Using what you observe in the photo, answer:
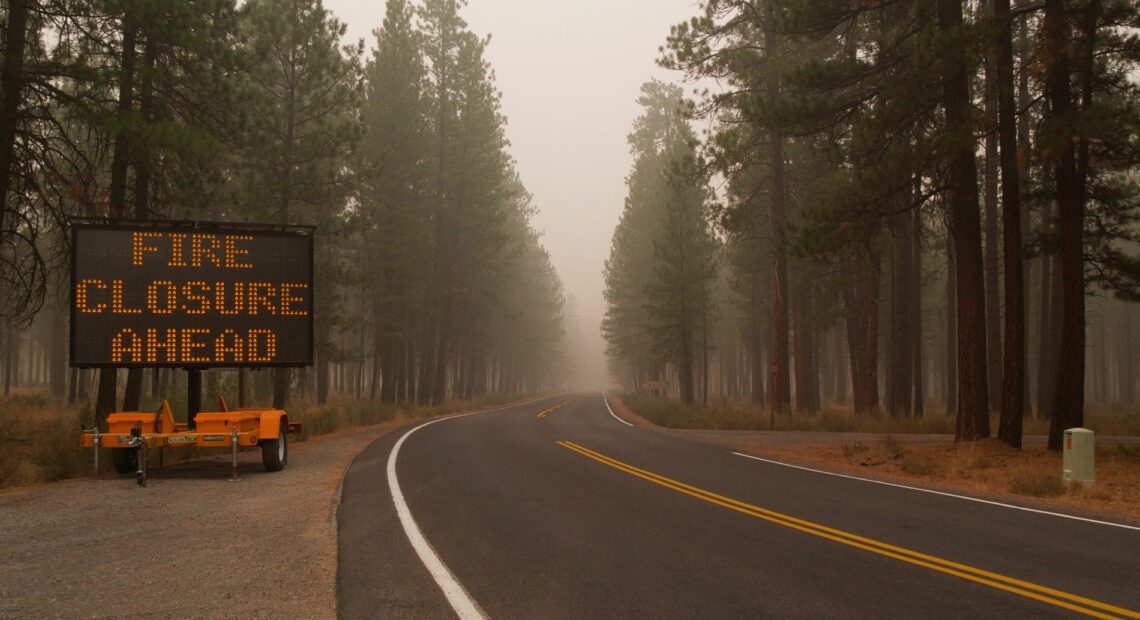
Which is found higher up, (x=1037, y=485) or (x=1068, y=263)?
(x=1068, y=263)

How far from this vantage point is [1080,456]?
1159 centimetres

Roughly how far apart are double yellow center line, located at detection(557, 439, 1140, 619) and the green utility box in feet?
20.4

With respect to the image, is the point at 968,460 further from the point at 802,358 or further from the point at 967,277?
the point at 802,358

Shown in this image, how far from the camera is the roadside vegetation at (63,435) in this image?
1223 centimetres

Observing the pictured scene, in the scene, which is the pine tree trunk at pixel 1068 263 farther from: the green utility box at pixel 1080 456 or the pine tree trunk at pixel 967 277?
the green utility box at pixel 1080 456

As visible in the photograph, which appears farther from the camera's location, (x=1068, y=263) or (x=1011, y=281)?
(x=1011, y=281)

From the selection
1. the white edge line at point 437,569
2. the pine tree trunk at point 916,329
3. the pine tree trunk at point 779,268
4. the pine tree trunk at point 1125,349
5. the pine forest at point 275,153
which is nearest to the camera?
the white edge line at point 437,569

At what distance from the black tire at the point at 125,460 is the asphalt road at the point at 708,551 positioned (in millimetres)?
4514

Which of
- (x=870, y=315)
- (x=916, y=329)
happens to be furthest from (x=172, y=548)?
(x=916, y=329)

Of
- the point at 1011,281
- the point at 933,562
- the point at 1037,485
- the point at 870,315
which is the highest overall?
the point at 1011,281

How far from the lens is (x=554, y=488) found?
10.8m

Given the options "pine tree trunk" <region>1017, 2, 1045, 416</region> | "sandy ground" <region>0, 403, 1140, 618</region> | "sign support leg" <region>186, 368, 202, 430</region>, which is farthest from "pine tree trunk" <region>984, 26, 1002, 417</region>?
"sign support leg" <region>186, 368, 202, 430</region>

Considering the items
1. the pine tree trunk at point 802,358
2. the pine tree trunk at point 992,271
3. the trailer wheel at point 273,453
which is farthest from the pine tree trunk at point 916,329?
the trailer wheel at point 273,453

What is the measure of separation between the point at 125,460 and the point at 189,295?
3.14 metres
